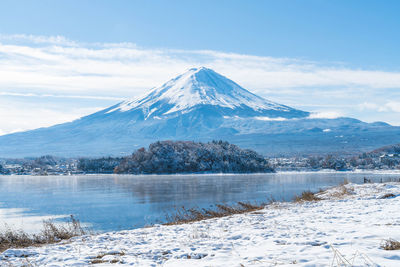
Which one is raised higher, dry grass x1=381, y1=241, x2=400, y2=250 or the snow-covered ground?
dry grass x1=381, y1=241, x2=400, y2=250

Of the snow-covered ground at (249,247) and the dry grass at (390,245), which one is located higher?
the dry grass at (390,245)

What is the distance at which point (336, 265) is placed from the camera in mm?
6227

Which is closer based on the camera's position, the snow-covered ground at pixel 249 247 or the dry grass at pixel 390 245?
the snow-covered ground at pixel 249 247

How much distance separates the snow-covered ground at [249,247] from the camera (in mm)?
6918

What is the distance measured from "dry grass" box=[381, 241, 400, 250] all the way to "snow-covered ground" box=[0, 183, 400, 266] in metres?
0.11

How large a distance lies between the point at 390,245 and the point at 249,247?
2580 millimetres

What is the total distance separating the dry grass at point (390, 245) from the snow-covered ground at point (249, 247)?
0.11m

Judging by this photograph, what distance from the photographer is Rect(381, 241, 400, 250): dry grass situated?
23.3 feet

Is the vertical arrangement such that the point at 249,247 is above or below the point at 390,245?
below

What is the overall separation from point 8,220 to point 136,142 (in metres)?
168

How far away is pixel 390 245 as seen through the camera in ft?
23.6

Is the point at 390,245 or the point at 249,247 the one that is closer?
the point at 390,245

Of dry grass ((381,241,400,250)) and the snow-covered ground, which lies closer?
the snow-covered ground

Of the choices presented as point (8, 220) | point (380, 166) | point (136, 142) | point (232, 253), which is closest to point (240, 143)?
point (136, 142)
